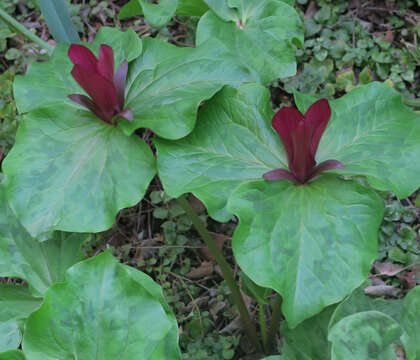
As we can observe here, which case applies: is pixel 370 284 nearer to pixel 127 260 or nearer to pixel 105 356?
pixel 127 260

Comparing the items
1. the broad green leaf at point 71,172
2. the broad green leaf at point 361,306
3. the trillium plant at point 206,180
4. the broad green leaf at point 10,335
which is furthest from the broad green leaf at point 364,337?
the broad green leaf at point 10,335

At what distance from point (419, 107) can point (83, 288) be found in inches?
74.5

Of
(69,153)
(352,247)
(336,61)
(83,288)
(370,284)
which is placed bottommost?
(370,284)

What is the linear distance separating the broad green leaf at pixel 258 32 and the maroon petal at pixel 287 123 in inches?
13.9

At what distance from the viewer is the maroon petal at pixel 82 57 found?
1.30 m

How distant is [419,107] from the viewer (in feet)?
7.60

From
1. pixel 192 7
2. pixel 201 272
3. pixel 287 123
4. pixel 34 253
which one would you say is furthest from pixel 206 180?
pixel 201 272

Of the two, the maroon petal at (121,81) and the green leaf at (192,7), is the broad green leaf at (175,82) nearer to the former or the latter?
the maroon petal at (121,81)

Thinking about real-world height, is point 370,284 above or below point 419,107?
below

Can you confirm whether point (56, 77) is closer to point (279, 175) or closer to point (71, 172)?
point (71, 172)

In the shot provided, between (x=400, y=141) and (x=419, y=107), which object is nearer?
(x=400, y=141)

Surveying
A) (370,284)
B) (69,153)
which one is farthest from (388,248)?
(69,153)

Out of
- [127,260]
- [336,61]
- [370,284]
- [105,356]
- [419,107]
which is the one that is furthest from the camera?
[336,61]

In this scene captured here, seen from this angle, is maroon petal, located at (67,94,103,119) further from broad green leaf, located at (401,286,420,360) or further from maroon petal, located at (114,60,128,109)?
broad green leaf, located at (401,286,420,360)
